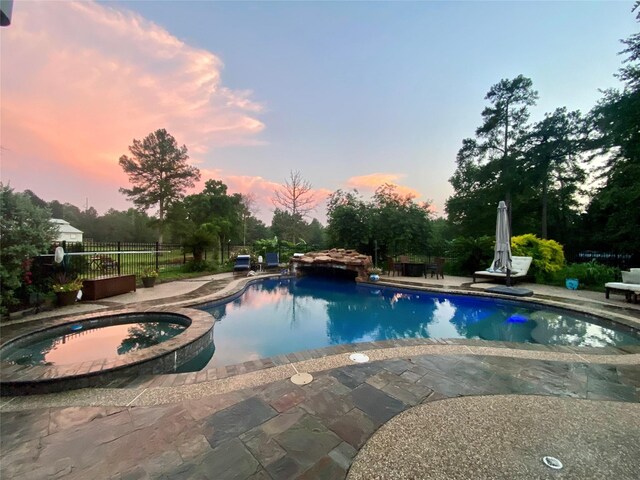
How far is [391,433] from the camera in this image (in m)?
2.17

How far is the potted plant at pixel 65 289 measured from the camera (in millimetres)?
6152

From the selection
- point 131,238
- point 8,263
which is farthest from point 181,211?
point 8,263

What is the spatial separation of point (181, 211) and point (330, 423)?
26957 mm

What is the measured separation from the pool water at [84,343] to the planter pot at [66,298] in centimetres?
180

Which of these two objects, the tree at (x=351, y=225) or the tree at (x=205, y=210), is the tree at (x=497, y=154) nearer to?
the tree at (x=351, y=225)

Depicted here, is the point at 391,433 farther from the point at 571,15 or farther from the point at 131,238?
the point at 131,238

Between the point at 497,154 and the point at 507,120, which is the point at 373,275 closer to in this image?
the point at 497,154

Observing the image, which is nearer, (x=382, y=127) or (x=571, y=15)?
(x=571, y=15)

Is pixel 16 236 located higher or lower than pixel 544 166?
lower

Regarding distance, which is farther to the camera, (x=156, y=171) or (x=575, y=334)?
(x=156, y=171)

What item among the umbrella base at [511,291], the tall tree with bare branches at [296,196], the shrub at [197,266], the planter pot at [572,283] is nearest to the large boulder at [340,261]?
the shrub at [197,266]

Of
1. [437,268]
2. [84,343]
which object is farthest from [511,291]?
[84,343]

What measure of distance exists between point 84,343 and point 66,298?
253 centimetres

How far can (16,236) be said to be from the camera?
4711 mm
